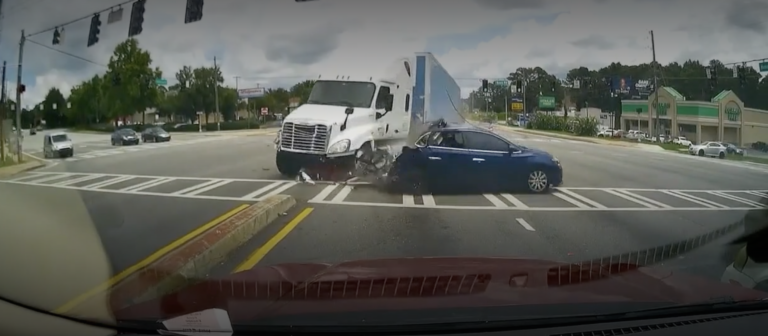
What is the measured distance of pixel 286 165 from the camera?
6.48m

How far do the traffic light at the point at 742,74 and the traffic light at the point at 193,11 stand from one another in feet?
18.5

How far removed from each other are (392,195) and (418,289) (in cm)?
271

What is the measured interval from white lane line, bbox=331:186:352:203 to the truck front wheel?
0.50 meters

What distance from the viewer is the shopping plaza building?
22.2ft

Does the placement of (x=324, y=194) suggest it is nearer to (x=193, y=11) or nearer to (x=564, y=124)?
(x=193, y=11)

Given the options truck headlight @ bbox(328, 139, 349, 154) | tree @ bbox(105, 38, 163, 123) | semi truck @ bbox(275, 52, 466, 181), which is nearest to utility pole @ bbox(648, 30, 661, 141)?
semi truck @ bbox(275, 52, 466, 181)

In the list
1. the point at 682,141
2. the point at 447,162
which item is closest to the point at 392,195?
the point at 447,162

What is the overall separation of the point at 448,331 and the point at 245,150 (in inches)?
162

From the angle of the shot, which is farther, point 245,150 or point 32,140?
point 245,150

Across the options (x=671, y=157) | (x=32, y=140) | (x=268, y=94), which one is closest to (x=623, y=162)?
(x=671, y=157)

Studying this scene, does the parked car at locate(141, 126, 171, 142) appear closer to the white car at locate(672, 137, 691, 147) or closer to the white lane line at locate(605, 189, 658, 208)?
the white lane line at locate(605, 189, 658, 208)

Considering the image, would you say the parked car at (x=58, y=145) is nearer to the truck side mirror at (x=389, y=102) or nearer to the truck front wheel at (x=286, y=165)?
the truck front wheel at (x=286, y=165)

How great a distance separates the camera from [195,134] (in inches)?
265

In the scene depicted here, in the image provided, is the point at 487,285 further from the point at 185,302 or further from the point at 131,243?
the point at 131,243
